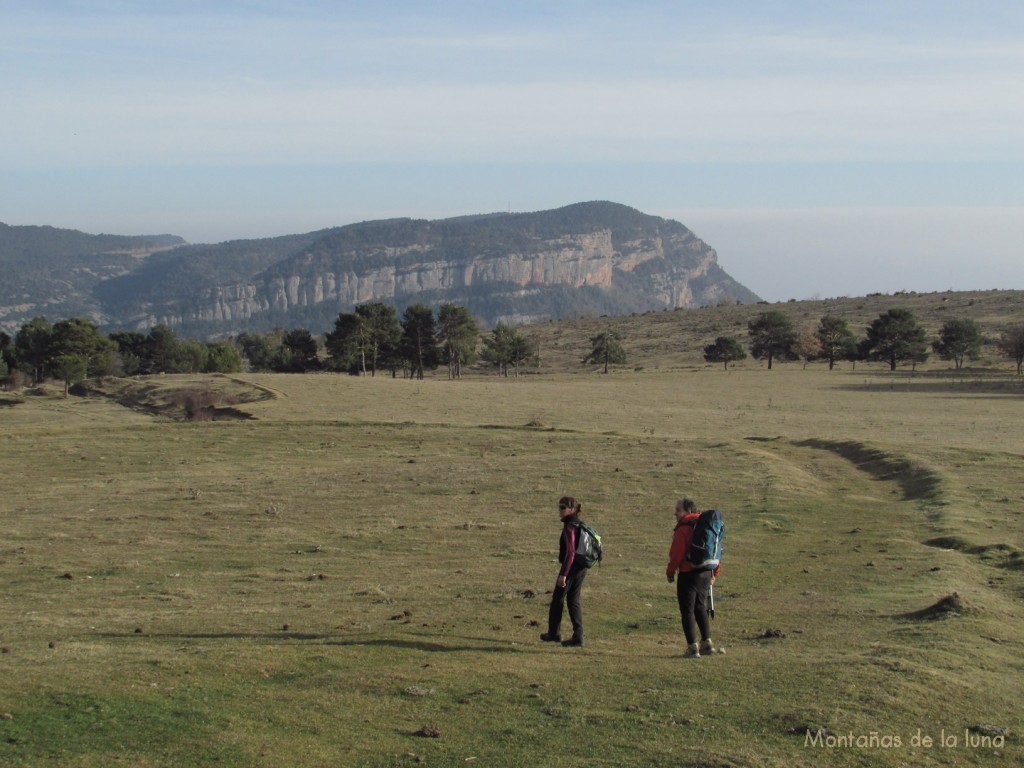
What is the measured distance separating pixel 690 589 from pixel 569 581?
70.1 inches

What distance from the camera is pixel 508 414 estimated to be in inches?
2280

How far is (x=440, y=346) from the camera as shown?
375 feet

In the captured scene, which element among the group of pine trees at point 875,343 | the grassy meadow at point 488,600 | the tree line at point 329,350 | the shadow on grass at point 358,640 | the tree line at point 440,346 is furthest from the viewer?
the group of pine trees at point 875,343

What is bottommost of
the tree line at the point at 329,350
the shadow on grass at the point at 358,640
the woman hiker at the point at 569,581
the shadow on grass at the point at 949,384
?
the shadow on grass at the point at 358,640

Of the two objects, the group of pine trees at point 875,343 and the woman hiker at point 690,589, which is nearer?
the woman hiker at point 690,589

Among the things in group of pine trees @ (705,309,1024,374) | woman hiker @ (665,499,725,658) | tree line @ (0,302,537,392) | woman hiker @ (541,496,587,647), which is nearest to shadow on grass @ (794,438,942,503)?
woman hiker @ (665,499,725,658)

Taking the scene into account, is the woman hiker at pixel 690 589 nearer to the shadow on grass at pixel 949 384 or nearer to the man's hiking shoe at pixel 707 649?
the man's hiking shoe at pixel 707 649

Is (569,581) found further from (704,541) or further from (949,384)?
(949,384)

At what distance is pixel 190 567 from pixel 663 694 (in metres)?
13.1

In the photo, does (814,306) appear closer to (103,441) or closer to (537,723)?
(103,441)

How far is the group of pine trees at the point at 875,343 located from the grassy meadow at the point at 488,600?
183ft

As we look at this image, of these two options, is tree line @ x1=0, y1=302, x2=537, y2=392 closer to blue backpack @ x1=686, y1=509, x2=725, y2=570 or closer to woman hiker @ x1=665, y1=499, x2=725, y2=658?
woman hiker @ x1=665, y1=499, x2=725, y2=658

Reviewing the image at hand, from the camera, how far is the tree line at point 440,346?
95.9 m

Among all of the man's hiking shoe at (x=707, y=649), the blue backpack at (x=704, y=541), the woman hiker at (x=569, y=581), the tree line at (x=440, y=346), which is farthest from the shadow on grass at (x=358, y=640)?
the tree line at (x=440, y=346)
